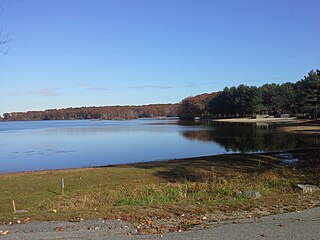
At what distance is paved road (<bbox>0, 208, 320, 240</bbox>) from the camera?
638 centimetres

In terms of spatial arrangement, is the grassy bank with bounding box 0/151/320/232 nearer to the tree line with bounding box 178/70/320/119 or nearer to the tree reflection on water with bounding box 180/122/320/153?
the tree reflection on water with bounding box 180/122/320/153

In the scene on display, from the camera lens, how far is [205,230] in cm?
675

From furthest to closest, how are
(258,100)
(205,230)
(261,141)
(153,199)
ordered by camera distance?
1. (258,100)
2. (261,141)
3. (153,199)
4. (205,230)

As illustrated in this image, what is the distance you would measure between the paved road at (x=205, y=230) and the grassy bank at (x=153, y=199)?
1.47 feet

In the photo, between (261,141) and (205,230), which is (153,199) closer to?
(205,230)

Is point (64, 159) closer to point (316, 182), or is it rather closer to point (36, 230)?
point (316, 182)

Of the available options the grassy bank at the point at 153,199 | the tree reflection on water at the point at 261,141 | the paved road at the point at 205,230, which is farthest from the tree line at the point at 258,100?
the paved road at the point at 205,230

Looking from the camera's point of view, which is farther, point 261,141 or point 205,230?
point 261,141

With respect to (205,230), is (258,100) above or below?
above

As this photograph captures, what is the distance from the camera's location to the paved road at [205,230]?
6.38 metres

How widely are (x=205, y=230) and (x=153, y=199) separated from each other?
16.7 ft

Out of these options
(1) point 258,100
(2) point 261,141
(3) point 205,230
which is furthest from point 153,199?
(1) point 258,100

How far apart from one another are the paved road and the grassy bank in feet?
1.47

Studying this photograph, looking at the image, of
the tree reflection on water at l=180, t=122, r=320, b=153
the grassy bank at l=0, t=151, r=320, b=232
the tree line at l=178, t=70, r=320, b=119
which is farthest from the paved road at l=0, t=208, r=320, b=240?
the tree line at l=178, t=70, r=320, b=119
